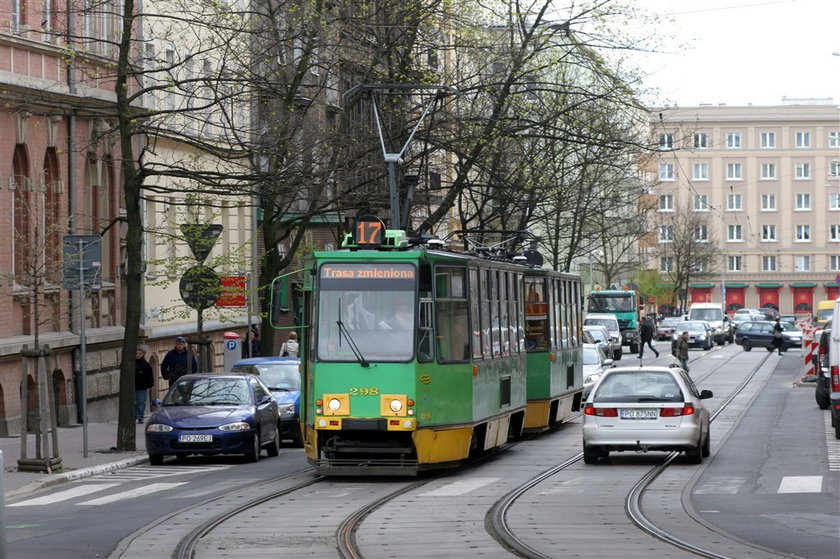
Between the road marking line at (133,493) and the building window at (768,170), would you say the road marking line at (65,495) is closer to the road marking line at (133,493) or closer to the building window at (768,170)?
the road marking line at (133,493)

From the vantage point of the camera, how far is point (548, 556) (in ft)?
43.0

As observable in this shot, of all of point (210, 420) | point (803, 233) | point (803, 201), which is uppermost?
point (803, 201)

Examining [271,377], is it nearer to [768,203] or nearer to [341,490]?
[341,490]

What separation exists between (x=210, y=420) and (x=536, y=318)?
8.13 metres

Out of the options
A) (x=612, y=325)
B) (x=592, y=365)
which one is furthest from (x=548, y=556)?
(x=612, y=325)

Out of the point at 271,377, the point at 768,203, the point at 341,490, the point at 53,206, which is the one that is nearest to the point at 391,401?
the point at 341,490

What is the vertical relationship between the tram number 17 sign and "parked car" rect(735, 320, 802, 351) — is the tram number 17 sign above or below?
above

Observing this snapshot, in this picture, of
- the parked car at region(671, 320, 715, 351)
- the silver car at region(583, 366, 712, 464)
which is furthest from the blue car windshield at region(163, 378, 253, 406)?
the parked car at region(671, 320, 715, 351)

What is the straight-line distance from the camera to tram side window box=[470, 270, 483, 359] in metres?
→ 22.3

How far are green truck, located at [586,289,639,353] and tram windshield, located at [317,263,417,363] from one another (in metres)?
56.6

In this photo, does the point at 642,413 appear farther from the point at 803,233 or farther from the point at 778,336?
the point at 803,233

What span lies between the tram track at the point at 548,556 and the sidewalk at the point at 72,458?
528 cm

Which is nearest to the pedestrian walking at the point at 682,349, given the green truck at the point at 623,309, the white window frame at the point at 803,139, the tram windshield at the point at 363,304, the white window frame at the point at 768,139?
the green truck at the point at 623,309

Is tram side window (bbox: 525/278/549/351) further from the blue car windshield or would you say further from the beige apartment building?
the beige apartment building
